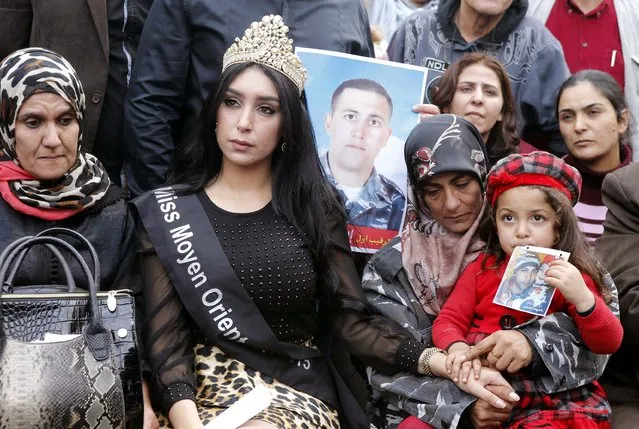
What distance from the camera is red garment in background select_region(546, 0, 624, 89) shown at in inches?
243

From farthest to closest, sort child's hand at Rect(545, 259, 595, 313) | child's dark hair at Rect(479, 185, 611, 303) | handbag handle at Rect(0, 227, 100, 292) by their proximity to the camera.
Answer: child's dark hair at Rect(479, 185, 611, 303), child's hand at Rect(545, 259, 595, 313), handbag handle at Rect(0, 227, 100, 292)

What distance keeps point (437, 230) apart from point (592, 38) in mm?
2164

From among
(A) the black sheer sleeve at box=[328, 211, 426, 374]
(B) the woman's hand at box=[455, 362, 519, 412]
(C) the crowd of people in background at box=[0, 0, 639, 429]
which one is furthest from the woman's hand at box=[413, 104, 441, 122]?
(B) the woman's hand at box=[455, 362, 519, 412]

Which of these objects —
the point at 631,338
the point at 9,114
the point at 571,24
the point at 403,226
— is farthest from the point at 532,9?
the point at 9,114

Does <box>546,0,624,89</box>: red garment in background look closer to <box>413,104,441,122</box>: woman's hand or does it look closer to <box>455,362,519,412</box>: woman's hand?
<box>413,104,441,122</box>: woman's hand

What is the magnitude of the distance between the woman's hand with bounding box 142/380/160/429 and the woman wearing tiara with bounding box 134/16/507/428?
0.05 metres

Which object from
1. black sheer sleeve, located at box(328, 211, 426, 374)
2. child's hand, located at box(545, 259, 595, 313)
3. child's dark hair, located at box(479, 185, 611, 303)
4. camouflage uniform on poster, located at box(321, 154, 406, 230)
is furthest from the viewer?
camouflage uniform on poster, located at box(321, 154, 406, 230)

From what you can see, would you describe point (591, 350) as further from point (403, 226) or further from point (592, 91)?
point (592, 91)

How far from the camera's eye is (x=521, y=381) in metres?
4.20

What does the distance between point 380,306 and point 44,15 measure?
210 centimetres

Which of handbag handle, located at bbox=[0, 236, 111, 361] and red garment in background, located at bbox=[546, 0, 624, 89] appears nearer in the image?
handbag handle, located at bbox=[0, 236, 111, 361]

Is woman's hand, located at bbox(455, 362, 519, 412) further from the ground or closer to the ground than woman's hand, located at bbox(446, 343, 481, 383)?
closer to the ground

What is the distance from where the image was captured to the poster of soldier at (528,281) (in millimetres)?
4125

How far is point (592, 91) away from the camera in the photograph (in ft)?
17.7
